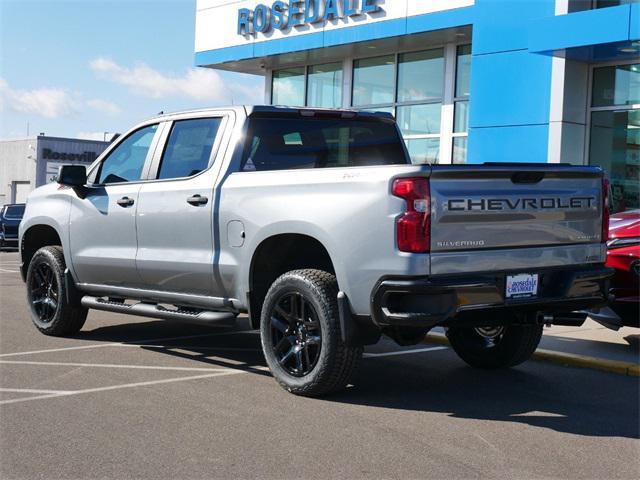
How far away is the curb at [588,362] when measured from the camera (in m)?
7.10

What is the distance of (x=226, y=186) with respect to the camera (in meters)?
6.57

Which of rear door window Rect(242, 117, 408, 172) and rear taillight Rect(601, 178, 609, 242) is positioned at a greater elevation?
rear door window Rect(242, 117, 408, 172)

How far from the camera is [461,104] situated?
1895 centimetres

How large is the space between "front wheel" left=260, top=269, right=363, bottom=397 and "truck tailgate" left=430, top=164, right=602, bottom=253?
0.87 metres

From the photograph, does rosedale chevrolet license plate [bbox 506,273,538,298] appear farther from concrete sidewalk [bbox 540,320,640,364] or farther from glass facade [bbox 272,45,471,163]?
glass facade [bbox 272,45,471,163]

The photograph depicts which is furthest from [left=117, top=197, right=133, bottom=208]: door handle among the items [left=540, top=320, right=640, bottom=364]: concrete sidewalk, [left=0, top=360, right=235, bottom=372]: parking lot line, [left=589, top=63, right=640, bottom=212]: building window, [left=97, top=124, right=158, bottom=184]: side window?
[left=589, top=63, right=640, bottom=212]: building window

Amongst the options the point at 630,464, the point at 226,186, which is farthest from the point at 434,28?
the point at 630,464

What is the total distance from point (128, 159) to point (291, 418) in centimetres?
335

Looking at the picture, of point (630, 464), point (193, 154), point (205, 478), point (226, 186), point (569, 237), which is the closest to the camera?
point (205, 478)

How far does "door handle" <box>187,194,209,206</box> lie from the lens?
22.0ft

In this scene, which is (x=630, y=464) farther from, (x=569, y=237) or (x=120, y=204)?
(x=120, y=204)

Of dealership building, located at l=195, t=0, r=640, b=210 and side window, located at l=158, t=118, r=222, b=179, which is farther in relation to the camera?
dealership building, located at l=195, t=0, r=640, b=210

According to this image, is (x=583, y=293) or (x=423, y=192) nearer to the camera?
(x=423, y=192)

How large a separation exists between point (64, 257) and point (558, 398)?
4.56 meters
